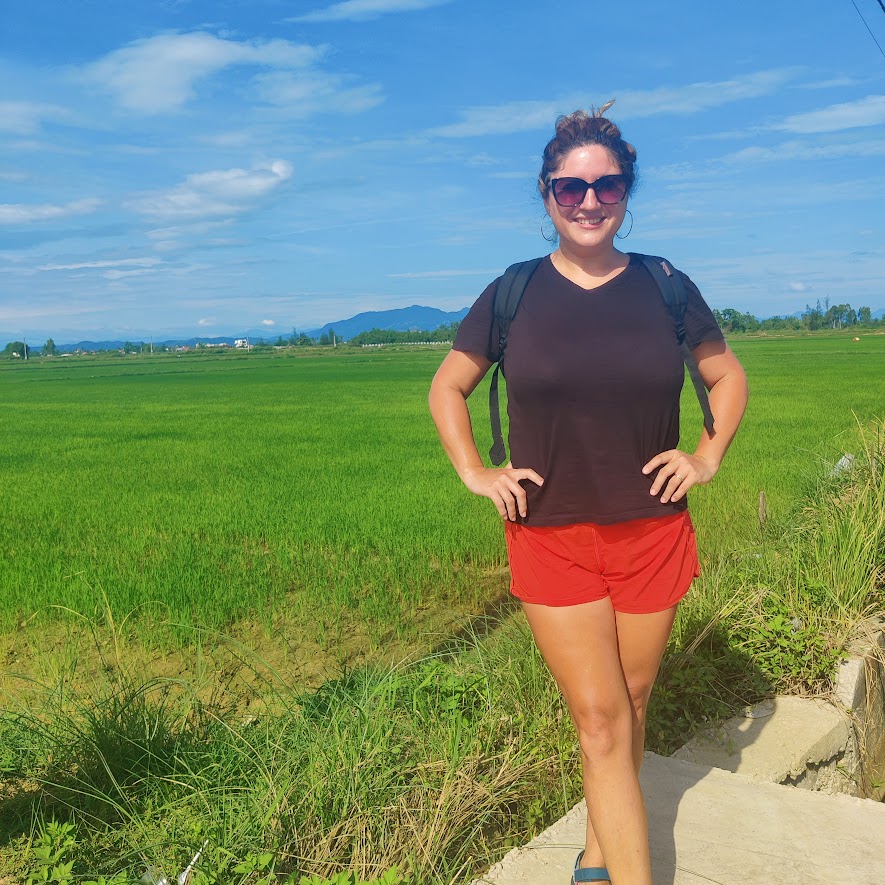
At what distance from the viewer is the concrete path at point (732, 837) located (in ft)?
7.66

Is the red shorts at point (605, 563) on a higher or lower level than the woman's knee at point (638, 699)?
higher

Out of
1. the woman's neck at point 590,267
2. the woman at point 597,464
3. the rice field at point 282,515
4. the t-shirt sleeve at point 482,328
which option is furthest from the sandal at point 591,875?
the rice field at point 282,515

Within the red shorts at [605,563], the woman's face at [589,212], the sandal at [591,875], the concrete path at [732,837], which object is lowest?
the concrete path at [732,837]

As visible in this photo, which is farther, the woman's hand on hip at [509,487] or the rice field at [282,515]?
the rice field at [282,515]

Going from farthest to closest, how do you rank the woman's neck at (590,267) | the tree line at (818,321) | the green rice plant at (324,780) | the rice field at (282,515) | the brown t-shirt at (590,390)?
1. the tree line at (818,321)
2. the rice field at (282,515)
3. the green rice plant at (324,780)
4. the woman's neck at (590,267)
5. the brown t-shirt at (590,390)

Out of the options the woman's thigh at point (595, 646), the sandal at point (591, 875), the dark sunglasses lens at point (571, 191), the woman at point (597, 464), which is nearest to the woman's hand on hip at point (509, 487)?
the woman at point (597, 464)

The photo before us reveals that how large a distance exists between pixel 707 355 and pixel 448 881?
1492 millimetres

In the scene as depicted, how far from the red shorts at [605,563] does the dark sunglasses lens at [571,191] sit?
2.45ft

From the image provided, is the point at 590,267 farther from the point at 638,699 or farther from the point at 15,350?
the point at 15,350

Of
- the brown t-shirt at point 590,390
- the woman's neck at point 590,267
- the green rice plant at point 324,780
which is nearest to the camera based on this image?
the brown t-shirt at point 590,390

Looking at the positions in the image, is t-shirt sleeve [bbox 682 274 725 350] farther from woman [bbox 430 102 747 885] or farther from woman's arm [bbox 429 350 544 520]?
woman's arm [bbox 429 350 544 520]

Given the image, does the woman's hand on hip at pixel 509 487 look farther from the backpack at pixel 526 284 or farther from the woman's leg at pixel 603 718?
the woman's leg at pixel 603 718

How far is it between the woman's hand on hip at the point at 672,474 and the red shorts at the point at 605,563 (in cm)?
7

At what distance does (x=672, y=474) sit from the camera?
6.73 feet
